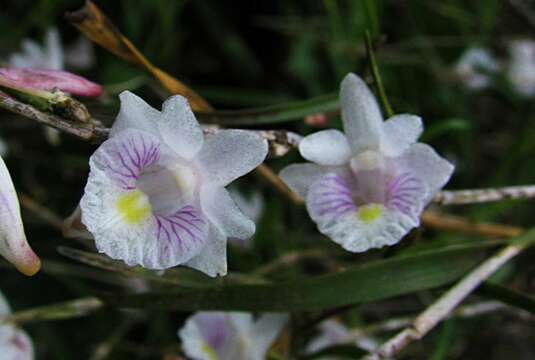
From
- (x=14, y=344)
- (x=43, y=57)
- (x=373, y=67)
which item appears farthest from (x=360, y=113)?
(x=43, y=57)

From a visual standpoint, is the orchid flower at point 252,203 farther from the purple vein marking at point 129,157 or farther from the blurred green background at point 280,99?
the purple vein marking at point 129,157

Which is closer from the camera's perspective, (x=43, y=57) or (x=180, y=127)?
(x=180, y=127)

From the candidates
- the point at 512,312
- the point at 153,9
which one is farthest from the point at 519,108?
the point at 153,9

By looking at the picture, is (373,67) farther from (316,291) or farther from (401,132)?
(316,291)

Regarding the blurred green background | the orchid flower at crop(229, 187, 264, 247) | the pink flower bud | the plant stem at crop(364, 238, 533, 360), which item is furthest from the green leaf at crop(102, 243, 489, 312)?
the orchid flower at crop(229, 187, 264, 247)

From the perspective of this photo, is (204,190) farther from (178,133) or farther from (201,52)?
(201,52)

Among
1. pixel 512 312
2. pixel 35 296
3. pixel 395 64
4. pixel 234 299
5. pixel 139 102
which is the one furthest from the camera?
pixel 395 64
